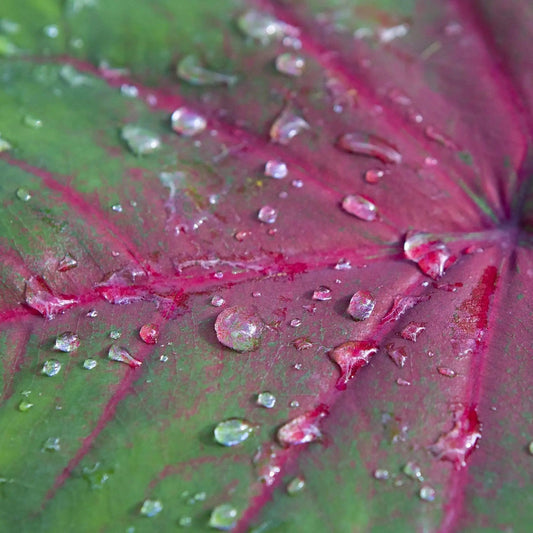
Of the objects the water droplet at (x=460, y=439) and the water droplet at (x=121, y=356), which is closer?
the water droplet at (x=460, y=439)

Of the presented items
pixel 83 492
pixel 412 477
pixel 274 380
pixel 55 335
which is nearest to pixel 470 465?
pixel 412 477

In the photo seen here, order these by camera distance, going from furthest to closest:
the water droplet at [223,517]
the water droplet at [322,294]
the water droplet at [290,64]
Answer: the water droplet at [290,64] < the water droplet at [322,294] < the water droplet at [223,517]

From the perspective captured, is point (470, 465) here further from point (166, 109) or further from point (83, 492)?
point (166, 109)

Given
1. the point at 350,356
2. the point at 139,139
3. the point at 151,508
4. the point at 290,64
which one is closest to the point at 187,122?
the point at 139,139

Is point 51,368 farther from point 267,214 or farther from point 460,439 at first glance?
point 460,439

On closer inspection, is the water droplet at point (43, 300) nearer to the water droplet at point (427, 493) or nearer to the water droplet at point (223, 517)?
the water droplet at point (223, 517)

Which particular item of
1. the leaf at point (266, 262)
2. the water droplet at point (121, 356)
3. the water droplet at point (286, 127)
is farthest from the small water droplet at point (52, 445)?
the water droplet at point (286, 127)
